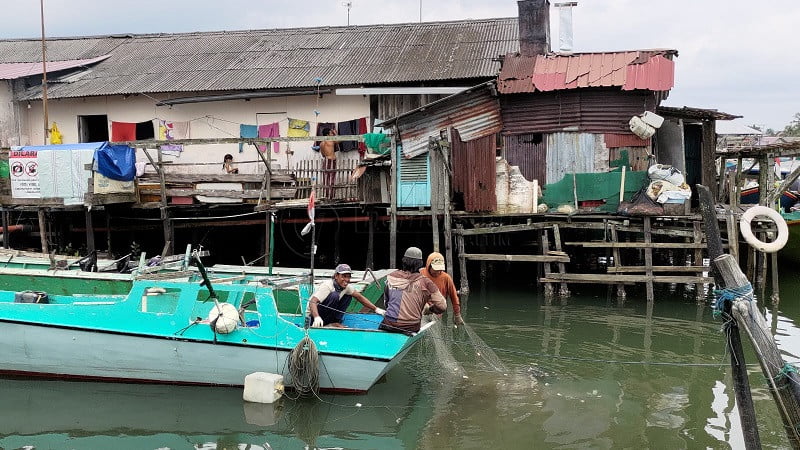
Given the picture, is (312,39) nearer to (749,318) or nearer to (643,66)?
(643,66)

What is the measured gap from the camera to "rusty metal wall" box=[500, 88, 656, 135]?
16625 millimetres

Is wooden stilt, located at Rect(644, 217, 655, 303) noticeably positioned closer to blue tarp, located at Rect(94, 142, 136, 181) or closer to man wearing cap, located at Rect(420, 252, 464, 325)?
man wearing cap, located at Rect(420, 252, 464, 325)

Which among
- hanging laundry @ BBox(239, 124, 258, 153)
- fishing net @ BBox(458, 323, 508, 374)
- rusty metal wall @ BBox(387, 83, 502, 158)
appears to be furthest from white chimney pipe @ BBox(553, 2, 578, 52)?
fishing net @ BBox(458, 323, 508, 374)

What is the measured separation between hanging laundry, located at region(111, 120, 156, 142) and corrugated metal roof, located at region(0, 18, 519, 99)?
1.07 meters

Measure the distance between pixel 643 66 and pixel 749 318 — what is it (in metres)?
11.1

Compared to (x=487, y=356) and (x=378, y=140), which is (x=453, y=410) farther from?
(x=378, y=140)

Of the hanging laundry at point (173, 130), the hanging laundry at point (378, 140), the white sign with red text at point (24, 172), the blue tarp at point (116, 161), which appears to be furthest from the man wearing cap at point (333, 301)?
the hanging laundry at point (173, 130)

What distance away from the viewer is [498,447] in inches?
338

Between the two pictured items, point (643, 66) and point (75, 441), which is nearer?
point (75, 441)

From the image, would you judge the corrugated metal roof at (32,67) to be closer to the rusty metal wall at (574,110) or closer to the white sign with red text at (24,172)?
the white sign with red text at (24,172)

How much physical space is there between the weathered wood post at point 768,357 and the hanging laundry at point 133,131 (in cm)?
1828

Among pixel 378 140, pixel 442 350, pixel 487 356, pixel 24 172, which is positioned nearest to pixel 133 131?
pixel 24 172

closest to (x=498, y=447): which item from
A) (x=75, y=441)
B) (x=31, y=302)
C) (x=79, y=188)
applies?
(x=75, y=441)

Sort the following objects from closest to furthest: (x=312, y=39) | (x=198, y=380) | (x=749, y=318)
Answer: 1. (x=749, y=318)
2. (x=198, y=380)
3. (x=312, y=39)
